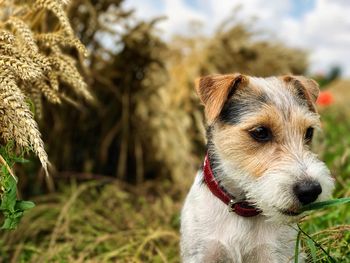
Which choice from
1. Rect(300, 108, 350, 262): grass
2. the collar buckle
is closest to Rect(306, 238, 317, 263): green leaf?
Rect(300, 108, 350, 262): grass

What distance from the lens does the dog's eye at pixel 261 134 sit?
2887mm

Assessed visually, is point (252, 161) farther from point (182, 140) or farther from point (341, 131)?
point (341, 131)

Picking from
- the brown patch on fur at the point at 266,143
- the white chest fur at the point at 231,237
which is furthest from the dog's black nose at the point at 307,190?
the white chest fur at the point at 231,237

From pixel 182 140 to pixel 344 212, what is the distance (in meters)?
2.72

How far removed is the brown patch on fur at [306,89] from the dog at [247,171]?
116 millimetres

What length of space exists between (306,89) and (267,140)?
0.60 metres

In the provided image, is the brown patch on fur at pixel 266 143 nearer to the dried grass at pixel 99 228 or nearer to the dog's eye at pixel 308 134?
the dog's eye at pixel 308 134

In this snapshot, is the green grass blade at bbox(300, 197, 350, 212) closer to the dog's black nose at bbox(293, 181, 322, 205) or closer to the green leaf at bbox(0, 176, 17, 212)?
the dog's black nose at bbox(293, 181, 322, 205)

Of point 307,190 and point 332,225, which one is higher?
point 307,190

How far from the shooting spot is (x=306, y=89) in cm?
328

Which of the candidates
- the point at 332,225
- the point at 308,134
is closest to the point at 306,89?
the point at 308,134

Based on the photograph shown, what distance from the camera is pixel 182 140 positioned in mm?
6375

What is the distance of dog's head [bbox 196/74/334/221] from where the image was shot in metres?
2.64

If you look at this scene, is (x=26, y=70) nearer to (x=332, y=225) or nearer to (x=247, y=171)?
(x=247, y=171)
